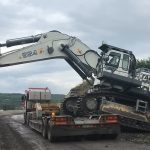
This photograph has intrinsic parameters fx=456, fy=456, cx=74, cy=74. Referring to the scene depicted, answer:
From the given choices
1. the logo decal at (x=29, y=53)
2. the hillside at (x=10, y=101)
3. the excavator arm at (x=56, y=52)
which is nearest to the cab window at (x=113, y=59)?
the excavator arm at (x=56, y=52)

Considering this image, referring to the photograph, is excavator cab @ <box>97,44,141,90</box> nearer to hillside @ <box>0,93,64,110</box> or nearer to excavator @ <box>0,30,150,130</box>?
excavator @ <box>0,30,150,130</box>

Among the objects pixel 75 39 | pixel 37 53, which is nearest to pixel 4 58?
pixel 37 53

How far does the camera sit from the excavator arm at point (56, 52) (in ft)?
85.0

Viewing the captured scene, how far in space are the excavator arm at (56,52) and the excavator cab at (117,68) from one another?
131 cm

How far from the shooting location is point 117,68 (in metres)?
25.1

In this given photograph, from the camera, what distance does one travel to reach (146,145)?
18.4 m

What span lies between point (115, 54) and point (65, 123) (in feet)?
21.6

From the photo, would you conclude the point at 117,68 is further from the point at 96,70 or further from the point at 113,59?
the point at 96,70

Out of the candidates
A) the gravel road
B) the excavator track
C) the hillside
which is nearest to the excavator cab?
the excavator track

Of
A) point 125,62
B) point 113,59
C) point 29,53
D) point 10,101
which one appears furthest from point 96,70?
point 10,101

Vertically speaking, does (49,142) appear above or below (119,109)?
below

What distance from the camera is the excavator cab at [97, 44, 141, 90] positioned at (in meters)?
25.0

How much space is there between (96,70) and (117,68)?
60.5 inches

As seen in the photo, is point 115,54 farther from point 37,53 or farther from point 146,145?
point 146,145
